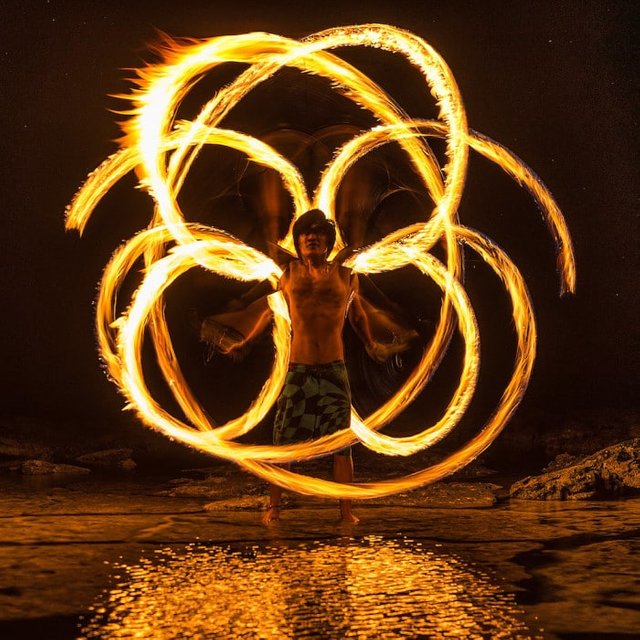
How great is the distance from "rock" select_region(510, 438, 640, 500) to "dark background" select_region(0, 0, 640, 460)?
10.9 feet

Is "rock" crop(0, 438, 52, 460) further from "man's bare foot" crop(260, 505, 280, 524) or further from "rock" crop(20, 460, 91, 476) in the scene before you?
"man's bare foot" crop(260, 505, 280, 524)

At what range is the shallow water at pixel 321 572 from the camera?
3768mm

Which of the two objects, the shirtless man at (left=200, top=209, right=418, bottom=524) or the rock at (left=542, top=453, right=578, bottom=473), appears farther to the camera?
the rock at (left=542, top=453, right=578, bottom=473)

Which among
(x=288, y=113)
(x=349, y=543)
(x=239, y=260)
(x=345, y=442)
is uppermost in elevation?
(x=288, y=113)

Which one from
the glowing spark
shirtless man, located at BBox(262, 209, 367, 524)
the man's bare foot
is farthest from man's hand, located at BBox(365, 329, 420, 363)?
the man's bare foot

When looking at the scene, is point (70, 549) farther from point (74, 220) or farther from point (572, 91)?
point (572, 91)

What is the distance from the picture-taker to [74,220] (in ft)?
28.1

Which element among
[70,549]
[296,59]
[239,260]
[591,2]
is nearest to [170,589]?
[70,549]

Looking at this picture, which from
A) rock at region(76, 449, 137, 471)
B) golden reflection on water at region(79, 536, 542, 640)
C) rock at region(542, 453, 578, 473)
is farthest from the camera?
rock at region(76, 449, 137, 471)

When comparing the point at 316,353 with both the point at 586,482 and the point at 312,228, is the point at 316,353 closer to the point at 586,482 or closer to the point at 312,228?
the point at 312,228

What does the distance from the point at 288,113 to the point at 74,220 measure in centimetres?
235

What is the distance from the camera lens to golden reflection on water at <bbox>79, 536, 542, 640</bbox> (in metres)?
3.71

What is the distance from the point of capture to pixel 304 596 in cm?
421

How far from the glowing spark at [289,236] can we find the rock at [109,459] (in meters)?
2.45
